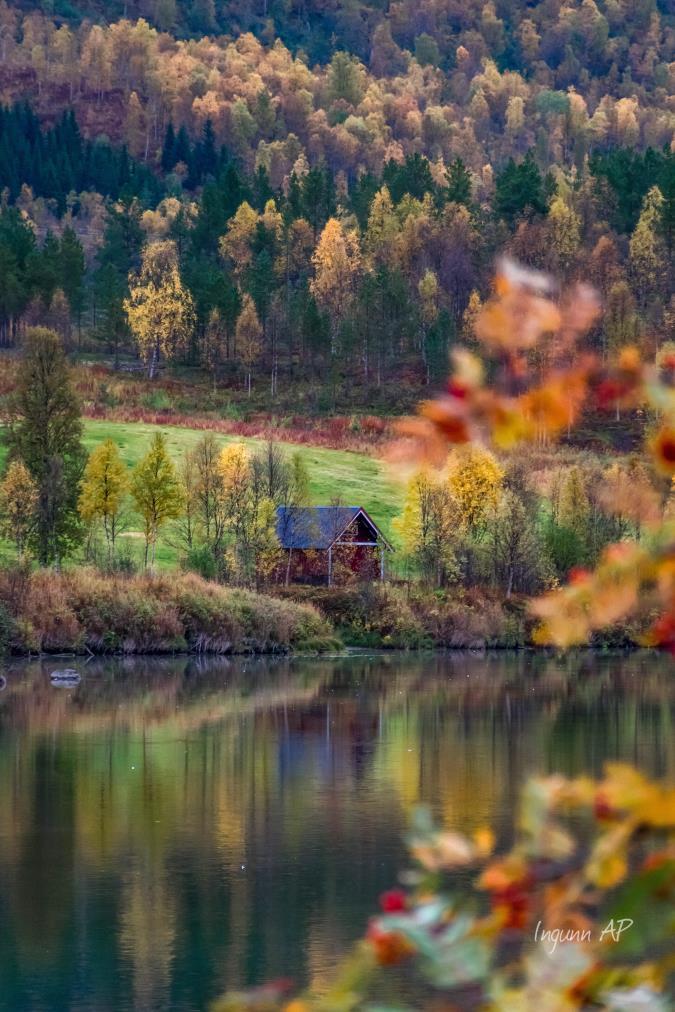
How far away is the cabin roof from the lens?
189ft

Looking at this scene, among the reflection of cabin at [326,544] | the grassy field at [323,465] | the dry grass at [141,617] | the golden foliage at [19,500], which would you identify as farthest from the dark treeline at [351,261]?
the dry grass at [141,617]

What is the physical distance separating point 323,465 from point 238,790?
4778cm

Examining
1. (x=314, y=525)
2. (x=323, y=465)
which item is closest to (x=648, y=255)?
(x=323, y=465)

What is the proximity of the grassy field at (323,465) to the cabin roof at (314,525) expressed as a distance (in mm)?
5445

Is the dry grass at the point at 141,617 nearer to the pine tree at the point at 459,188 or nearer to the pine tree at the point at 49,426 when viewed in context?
the pine tree at the point at 49,426

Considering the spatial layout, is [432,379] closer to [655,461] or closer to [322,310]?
[322,310]

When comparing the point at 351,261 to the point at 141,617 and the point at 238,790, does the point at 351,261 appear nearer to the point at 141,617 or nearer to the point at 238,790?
the point at 141,617

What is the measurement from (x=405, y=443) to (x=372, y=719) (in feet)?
106

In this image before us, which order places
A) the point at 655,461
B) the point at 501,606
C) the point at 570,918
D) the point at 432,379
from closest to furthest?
1. the point at 655,461
2. the point at 570,918
3. the point at 501,606
4. the point at 432,379

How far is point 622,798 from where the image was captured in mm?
1971

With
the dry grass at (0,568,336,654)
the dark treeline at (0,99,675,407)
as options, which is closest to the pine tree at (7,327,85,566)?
the dry grass at (0,568,336,654)

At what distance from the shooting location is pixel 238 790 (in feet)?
86.3

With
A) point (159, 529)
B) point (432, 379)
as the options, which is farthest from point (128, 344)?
point (159, 529)

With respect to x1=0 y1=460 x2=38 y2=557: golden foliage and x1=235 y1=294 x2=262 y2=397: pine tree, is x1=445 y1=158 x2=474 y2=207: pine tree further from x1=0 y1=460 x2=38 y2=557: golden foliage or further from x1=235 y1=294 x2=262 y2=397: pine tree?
x1=0 y1=460 x2=38 y2=557: golden foliage
